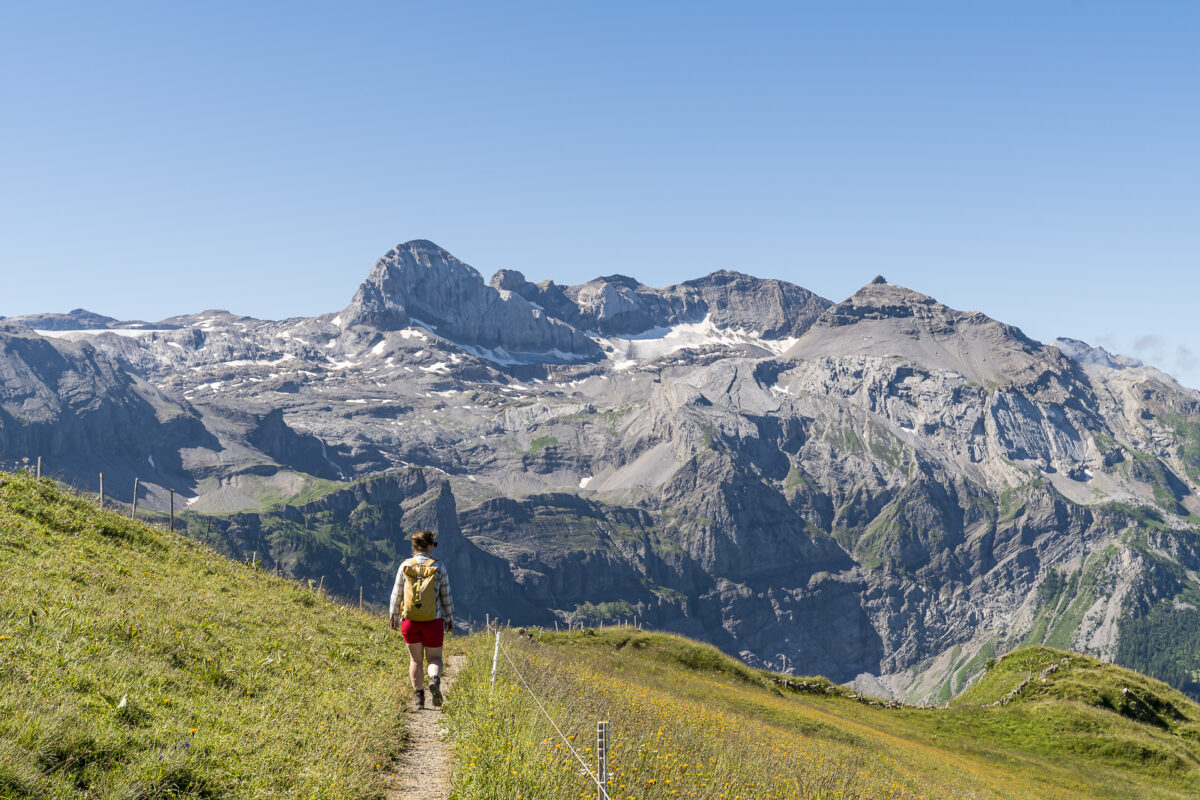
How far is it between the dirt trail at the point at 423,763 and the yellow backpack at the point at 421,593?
2037 millimetres

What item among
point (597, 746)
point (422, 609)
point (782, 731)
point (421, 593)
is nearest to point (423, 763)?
point (597, 746)

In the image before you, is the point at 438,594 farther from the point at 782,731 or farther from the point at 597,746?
the point at 782,731

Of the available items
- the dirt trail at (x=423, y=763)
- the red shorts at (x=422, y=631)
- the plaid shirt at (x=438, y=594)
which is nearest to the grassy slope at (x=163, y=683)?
the dirt trail at (x=423, y=763)

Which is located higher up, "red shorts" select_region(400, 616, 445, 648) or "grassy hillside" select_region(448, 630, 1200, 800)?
"red shorts" select_region(400, 616, 445, 648)

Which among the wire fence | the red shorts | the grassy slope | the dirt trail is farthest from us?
the red shorts

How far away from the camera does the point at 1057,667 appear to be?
6138cm

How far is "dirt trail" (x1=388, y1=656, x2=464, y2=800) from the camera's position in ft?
37.8

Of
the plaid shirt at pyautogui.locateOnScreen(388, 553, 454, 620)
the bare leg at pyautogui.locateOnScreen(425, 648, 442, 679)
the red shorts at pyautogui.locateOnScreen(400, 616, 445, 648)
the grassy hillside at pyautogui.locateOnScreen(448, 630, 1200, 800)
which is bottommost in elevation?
the grassy hillside at pyautogui.locateOnScreen(448, 630, 1200, 800)

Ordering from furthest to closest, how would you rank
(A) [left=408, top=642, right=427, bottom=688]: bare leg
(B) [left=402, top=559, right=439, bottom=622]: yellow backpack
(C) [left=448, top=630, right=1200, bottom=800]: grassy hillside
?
(A) [left=408, top=642, right=427, bottom=688]: bare leg < (B) [left=402, top=559, right=439, bottom=622]: yellow backpack < (C) [left=448, top=630, right=1200, bottom=800]: grassy hillside

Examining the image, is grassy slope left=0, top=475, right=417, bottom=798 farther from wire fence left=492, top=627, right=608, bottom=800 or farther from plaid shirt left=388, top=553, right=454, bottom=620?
wire fence left=492, top=627, right=608, bottom=800

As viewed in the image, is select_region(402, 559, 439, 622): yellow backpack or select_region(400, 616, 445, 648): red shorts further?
select_region(400, 616, 445, 648): red shorts

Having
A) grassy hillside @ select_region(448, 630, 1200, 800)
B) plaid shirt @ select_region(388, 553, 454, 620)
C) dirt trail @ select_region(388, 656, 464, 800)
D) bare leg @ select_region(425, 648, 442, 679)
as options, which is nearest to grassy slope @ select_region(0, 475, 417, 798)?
dirt trail @ select_region(388, 656, 464, 800)

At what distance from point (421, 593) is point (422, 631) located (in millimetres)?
860

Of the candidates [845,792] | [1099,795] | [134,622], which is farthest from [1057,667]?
[134,622]
